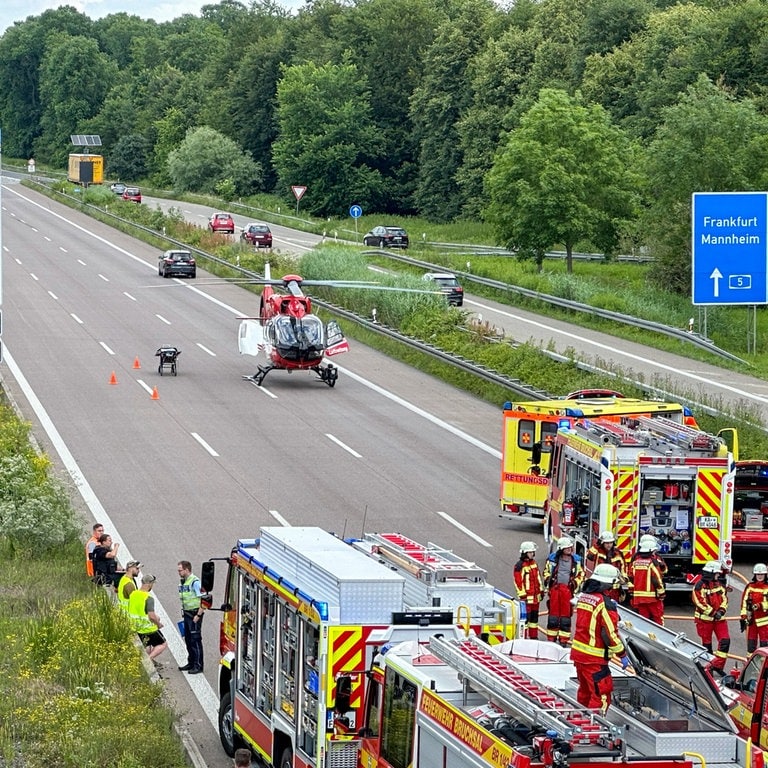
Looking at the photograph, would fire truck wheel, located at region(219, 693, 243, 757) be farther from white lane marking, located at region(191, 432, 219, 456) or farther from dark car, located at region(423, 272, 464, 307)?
dark car, located at region(423, 272, 464, 307)

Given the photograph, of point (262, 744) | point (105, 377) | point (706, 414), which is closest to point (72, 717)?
point (262, 744)

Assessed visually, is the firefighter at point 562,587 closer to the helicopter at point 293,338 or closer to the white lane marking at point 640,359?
the white lane marking at point 640,359

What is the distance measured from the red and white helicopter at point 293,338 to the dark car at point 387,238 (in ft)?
125

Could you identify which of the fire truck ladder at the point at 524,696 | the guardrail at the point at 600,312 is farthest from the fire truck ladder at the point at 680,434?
the guardrail at the point at 600,312

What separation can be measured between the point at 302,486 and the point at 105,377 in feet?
45.2

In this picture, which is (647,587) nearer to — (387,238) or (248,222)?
(387,238)

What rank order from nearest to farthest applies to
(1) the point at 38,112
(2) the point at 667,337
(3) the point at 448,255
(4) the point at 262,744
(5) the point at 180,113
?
(4) the point at 262,744 < (2) the point at 667,337 < (3) the point at 448,255 < (5) the point at 180,113 < (1) the point at 38,112

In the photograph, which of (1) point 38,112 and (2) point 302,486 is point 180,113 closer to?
(1) point 38,112

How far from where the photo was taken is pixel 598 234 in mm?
64500

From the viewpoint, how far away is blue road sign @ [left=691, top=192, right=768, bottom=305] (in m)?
30.4

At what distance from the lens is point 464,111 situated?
103 metres

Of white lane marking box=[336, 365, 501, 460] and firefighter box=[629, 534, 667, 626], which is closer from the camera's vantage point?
firefighter box=[629, 534, 667, 626]

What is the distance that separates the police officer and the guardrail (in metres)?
27.1

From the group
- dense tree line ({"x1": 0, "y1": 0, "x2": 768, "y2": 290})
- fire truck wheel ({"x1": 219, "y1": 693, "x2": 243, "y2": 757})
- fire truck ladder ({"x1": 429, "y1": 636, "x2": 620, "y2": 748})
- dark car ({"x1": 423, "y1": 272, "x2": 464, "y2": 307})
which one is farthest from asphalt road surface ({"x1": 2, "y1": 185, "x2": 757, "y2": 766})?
dense tree line ({"x1": 0, "y1": 0, "x2": 768, "y2": 290})
